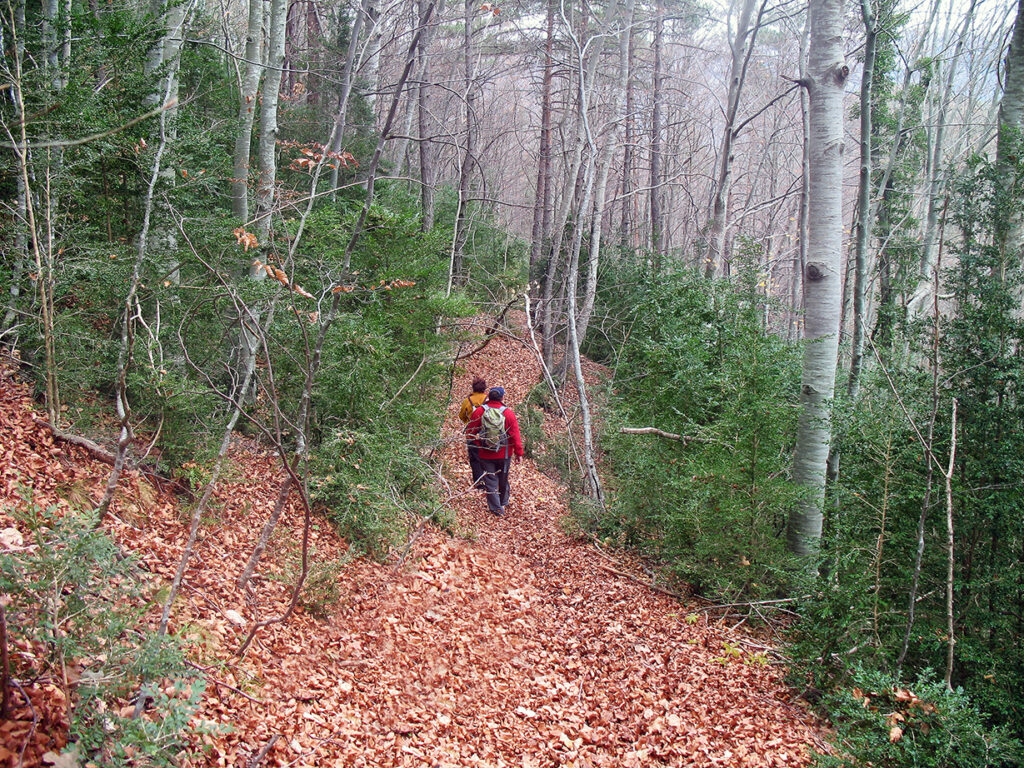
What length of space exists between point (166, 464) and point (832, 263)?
20.4ft

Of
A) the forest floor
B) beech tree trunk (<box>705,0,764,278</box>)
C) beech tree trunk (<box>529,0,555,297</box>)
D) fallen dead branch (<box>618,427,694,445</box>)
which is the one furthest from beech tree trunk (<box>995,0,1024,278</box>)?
beech tree trunk (<box>529,0,555,297</box>)

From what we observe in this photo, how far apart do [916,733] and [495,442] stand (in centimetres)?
581

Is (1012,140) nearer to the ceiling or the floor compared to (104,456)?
nearer to the ceiling

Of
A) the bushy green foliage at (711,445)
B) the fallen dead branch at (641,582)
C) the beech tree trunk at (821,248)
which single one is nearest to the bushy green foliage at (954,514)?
the bushy green foliage at (711,445)

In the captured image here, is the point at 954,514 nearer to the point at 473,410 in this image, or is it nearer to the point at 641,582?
the point at 641,582

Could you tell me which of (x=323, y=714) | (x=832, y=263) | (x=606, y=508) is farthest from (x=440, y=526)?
(x=832, y=263)

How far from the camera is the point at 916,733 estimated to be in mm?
3328

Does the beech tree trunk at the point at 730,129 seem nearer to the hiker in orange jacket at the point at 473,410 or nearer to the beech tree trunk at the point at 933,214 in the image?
the beech tree trunk at the point at 933,214

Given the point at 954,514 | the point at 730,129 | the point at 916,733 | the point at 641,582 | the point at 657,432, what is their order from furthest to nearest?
the point at 730,129 < the point at 657,432 < the point at 641,582 < the point at 954,514 < the point at 916,733

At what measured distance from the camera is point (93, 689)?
2.71 metres

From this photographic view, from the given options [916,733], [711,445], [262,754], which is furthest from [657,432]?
[262,754]

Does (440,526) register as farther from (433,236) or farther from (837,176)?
(837,176)

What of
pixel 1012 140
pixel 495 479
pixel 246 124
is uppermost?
pixel 246 124

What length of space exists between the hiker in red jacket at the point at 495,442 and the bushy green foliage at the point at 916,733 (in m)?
5.48
